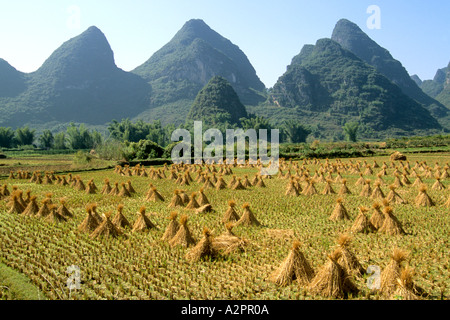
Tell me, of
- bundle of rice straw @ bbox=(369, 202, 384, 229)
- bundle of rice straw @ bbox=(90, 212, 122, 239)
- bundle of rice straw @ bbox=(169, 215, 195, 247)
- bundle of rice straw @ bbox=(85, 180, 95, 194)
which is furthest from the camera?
bundle of rice straw @ bbox=(85, 180, 95, 194)

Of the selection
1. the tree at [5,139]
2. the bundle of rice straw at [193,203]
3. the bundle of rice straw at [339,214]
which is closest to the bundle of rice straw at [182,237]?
the bundle of rice straw at [193,203]

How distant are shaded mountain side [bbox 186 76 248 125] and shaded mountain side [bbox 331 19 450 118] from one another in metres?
78.7

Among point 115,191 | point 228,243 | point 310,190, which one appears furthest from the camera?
point 115,191

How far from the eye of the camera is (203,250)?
8289mm

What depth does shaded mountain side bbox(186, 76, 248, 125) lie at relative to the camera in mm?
96588

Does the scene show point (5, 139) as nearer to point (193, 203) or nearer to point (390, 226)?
point (193, 203)

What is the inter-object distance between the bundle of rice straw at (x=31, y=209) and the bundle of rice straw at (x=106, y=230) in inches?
166

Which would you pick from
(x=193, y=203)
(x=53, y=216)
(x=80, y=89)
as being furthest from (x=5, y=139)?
(x=80, y=89)

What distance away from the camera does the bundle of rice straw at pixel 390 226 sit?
A: 1004cm

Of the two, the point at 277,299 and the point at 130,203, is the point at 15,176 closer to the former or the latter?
the point at 130,203

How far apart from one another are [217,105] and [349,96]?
148 feet

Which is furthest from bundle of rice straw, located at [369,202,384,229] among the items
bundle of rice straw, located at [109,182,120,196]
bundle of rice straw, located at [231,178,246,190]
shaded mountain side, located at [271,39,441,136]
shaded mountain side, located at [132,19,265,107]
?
shaded mountain side, located at [132,19,265,107]

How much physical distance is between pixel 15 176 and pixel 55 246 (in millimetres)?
21665

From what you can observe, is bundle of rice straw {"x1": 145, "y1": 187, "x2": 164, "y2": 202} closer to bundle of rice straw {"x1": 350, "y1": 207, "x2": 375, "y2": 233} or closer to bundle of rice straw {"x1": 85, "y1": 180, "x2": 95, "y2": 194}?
bundle of rice straw {"x1": 85, "y1": 180, "x2": 95, "y2": 194}
